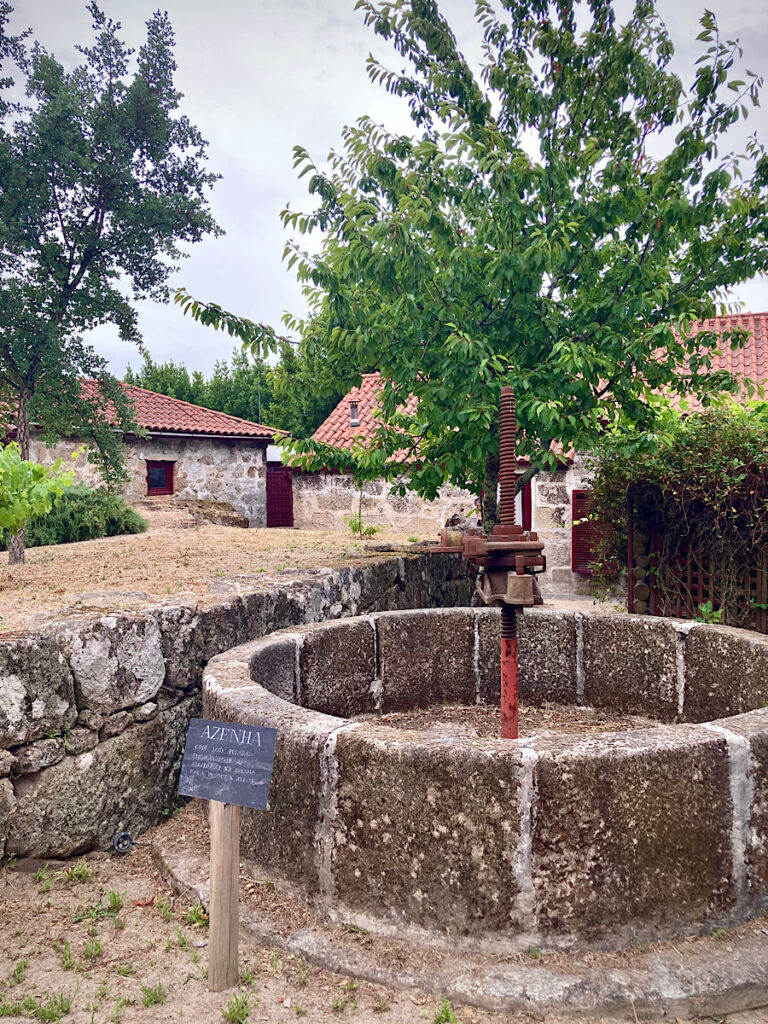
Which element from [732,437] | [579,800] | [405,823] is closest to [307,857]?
[405,823]

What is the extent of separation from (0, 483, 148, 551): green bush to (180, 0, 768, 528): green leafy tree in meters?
5.01

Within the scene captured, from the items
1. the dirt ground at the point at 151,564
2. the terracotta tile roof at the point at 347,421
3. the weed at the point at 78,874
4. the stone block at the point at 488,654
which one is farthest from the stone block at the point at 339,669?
the terracotta tile roof at the point at 347,421

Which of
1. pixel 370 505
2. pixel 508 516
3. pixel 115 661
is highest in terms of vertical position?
pixel 508 516

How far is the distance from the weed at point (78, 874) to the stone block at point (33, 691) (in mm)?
608

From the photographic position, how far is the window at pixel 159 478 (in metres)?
15.1

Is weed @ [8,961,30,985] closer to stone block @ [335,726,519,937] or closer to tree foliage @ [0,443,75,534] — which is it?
stone block @ [335,726,519,937]

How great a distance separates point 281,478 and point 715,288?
47.0 ft

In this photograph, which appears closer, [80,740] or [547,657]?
[80,740]

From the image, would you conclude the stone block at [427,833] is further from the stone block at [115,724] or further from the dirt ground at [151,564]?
the dirt ground at [151,564]

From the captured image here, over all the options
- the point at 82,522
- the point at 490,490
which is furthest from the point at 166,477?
the point at 490,490

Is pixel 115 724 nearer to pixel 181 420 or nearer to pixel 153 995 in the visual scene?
pixel 153 995

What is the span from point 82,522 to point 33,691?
686 centimetres

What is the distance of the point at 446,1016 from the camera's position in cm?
222

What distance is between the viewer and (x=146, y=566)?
19.1ft
